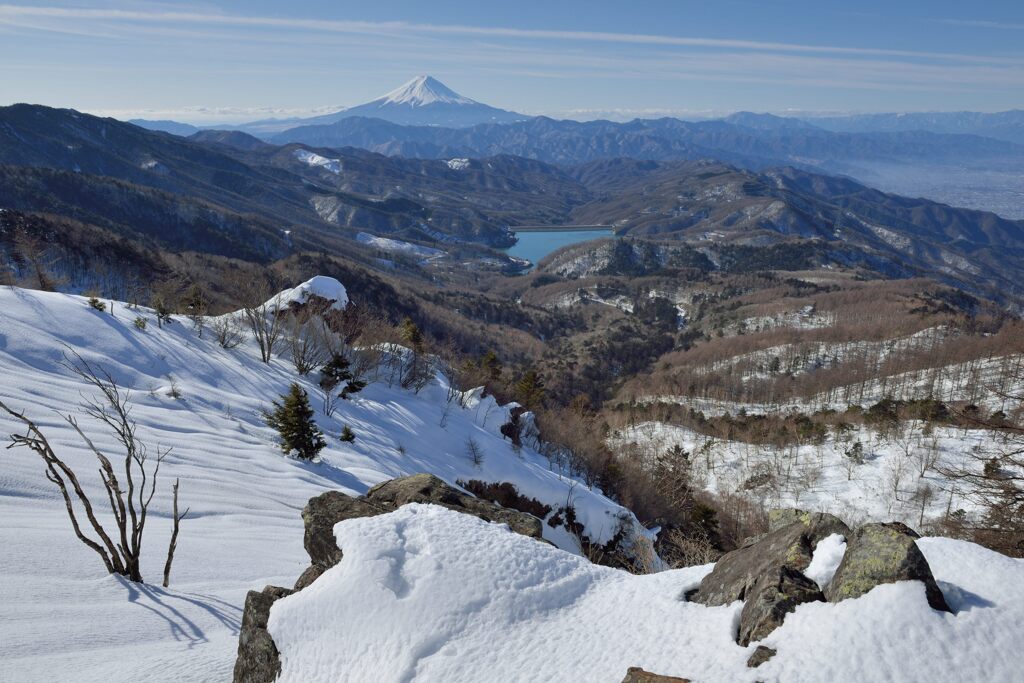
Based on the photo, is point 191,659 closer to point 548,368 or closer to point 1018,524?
point 1018,524

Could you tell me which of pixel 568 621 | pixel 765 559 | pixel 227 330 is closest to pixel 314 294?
pixel 227 330

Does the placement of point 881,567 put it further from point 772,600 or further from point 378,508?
point 378,508

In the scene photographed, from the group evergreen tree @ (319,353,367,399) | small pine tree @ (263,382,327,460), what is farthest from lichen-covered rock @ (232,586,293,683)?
evergreen tree @ (319,353,367,399)

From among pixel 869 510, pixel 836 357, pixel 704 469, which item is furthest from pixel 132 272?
pixel 836 357

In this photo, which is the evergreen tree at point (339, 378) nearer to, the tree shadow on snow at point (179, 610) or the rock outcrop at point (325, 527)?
the rock outcrop at point (325, 527)

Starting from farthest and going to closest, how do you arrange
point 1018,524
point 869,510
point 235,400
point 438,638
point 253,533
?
point 869,510, point 235,400, point 253,533, point 1018,524, point 438,638

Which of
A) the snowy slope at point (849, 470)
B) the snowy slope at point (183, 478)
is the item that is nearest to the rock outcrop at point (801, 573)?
the snowy slope at point (183, 478)

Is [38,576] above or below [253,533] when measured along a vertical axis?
above
